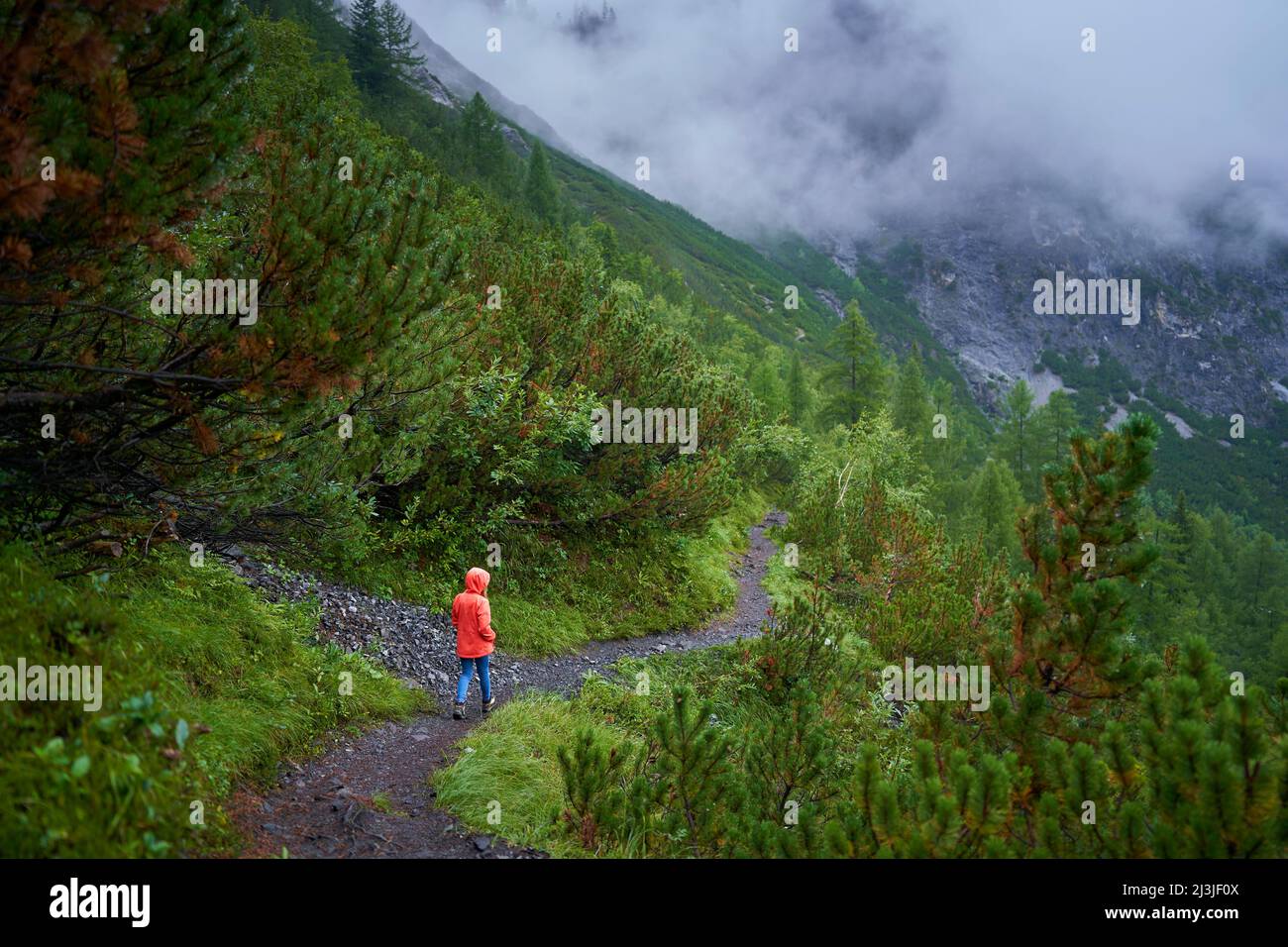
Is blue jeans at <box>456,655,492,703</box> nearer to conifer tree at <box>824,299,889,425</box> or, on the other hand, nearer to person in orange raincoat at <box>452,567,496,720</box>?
person in orange raincoat at <box>452,567,496,720</box>

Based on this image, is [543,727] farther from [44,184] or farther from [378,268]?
[44,184]

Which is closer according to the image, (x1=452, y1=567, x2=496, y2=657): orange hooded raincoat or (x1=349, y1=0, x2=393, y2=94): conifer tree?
(x1=452, y1=567, x2=496, y2=657): orange hooded raincoat

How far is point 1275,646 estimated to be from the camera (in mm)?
42812

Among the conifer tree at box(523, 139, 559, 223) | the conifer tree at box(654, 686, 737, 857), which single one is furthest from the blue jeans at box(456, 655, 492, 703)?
the conifer tree at box(523, 139, 559, 223)

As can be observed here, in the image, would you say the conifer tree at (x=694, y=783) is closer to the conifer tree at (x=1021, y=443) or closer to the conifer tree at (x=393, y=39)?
the conifer tree at (x=393, y=39)

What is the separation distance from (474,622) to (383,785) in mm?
2140

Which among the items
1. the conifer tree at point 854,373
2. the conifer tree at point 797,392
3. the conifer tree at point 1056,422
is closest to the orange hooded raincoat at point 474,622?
the conifer tree at point 854,373

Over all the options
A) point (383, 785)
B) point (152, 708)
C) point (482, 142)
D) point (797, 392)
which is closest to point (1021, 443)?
point (797, 392)

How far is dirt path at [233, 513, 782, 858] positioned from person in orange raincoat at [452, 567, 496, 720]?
356 mm

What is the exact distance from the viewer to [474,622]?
25.2 ft

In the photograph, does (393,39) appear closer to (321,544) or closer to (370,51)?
(370,51)

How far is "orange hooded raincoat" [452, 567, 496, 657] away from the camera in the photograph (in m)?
7.66
